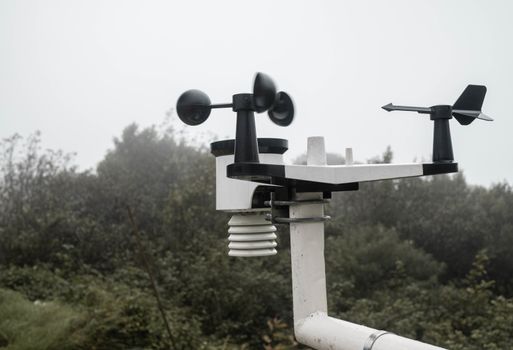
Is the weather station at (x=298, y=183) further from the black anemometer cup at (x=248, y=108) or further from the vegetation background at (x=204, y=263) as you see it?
the vegetation background at (x=204, y=263)

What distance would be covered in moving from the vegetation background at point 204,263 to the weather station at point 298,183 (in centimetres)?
296

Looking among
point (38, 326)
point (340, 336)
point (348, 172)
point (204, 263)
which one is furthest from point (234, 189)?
point (204, 263)

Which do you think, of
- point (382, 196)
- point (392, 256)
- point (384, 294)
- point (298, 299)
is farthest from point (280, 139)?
point (382, 196)

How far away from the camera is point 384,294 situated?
19.0 ft

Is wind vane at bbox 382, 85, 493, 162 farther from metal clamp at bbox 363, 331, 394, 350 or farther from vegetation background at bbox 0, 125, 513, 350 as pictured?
vegetation background at bbox 0, 125, 513, 350

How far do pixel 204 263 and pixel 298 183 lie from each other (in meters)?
4.61

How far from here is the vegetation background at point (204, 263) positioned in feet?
14.7

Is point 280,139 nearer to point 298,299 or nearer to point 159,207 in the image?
point 298,299

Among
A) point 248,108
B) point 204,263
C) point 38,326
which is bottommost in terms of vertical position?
point 38,326

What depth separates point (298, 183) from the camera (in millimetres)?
1219

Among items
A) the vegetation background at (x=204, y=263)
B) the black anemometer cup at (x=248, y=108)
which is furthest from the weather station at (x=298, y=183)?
the vegetation background at (x=204, y=263)

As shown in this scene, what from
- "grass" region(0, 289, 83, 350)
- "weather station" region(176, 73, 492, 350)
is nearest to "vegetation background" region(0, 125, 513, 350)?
"grass" region(0, 289, 83, 350)

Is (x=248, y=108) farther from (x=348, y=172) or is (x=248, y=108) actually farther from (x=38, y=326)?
(x=38, y=326)

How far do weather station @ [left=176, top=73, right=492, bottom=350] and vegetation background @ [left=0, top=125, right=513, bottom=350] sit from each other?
2.96 m
